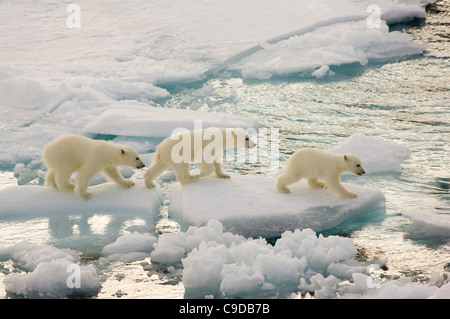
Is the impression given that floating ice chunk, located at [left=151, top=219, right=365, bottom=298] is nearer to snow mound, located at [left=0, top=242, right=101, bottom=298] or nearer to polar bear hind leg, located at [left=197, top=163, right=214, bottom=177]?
snow mound, located at [left=0, top=242, right=101, bottom=298]

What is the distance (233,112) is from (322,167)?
3.12 meters

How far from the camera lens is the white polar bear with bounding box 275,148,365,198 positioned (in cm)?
527

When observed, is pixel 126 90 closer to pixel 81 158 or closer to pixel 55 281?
pixel 81 158

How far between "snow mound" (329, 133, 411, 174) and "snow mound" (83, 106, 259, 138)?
1464 mm

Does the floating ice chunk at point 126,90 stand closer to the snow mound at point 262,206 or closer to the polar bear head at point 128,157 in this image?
the polar bear head at point 128,157

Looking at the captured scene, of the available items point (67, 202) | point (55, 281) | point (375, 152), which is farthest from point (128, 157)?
point (375, 152)

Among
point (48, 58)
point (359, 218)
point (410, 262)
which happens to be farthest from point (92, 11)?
point (410, 262)

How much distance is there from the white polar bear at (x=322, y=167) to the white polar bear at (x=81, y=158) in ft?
4.53

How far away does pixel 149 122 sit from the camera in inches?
284

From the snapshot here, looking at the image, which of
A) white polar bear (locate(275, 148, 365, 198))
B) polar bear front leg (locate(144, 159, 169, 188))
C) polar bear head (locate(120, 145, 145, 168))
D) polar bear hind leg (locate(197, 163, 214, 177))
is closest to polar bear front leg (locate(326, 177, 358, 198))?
white polar bear (locate(275, 148, 365, 198))

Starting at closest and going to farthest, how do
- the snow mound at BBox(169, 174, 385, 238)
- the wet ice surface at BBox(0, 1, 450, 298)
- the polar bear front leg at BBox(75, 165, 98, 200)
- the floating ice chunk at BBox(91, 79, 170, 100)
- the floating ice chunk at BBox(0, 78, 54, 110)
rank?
the wet ice surface at BBox(0, 1, 450, 298) → the snow mound at BBox(169, 174, 385, 238) → the polar bear front leg at BBox(75, 165, 98, 200) → the floating ice chunk at BBox(0, 78, 54, 110) → the floating ice chunk at BBox(91, 79, 170, 100)

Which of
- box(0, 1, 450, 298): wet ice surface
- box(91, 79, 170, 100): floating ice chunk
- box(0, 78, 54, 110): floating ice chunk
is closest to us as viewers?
box(0, 1, 450, 298): wet ice surface

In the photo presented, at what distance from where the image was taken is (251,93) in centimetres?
904

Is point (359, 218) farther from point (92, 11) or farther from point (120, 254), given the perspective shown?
point (92, 11)
